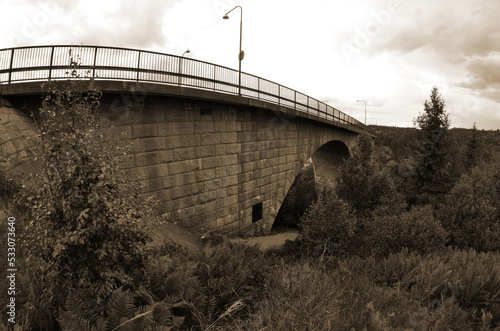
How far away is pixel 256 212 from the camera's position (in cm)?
1534

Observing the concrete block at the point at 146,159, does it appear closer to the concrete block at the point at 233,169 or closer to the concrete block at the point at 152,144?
the concrete block at the point at 152,144

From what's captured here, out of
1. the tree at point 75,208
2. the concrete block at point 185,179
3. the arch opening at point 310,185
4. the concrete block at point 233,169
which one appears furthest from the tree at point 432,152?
the tree at point 75,208

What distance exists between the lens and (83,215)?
3.41 meters

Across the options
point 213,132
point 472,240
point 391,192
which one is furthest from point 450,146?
point 213,132

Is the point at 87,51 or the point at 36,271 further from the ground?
the point at 87,51

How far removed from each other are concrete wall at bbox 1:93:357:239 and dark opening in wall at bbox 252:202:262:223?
12 centimetres

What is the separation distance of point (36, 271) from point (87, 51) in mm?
6874

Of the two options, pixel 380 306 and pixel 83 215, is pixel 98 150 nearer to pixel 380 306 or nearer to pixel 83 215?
pixel 83 215

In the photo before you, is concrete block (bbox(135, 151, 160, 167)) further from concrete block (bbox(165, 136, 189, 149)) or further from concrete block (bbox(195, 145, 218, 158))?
concrete block (bbox(195, 145, 218, 158))

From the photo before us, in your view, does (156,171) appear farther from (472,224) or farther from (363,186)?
(472,224)

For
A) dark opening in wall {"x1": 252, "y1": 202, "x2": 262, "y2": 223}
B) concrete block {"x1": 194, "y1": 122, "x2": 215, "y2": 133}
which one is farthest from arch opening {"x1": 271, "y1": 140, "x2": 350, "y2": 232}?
concrete block {"x1": 194, "y1": 122, "x2": 215, "y2": 133}

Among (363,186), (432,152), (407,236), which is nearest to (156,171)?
(407,236)

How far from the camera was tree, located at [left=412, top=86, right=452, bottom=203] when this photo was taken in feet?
73.4

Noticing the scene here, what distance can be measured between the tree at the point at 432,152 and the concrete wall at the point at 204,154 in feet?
39.4
